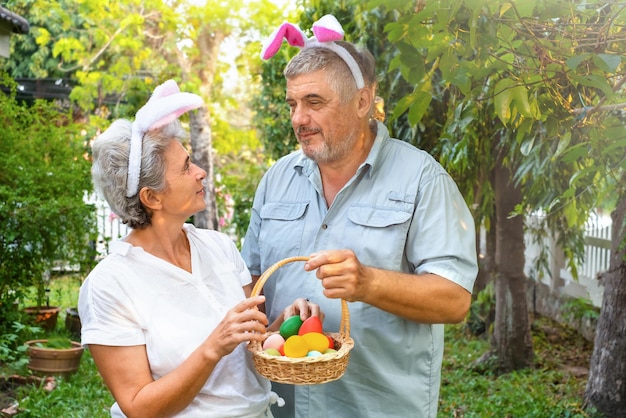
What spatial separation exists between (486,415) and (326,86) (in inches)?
155

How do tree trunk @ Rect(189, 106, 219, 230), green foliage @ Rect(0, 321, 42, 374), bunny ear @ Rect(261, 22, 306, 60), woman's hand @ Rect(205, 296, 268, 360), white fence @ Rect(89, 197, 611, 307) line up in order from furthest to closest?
tree trunk @ Rect(189, 106, 219, 230)
white fence @ Rect(89, 197, 611, 307)
green foliage @ Rect(0, 321, 42, 374)
bunny ear @ Rect(261, 22, 306, 60)
woman's hand @ Rect(205, 296, 268, 360)

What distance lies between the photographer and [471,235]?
2.43 metres

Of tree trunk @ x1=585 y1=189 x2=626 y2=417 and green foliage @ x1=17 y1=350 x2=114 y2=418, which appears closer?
tree trunk @ x1=585 y1=189 x2=626 y2=417

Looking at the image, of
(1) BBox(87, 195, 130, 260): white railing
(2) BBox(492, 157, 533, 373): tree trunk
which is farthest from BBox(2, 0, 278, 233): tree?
(2) BBox(492, 157, 533, 373): tree trunk

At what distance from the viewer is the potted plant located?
623 centimetres

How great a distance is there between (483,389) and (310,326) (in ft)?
15.3

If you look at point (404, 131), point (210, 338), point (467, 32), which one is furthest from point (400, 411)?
Answer: point (404, 131)

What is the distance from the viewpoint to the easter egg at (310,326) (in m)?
2.32

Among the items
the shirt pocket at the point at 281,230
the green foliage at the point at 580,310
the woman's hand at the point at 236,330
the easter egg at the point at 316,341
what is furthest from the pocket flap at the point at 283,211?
the green foliage at the point at 580,310

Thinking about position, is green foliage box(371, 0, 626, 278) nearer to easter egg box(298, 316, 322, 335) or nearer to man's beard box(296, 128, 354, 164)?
man's beard box(296, 128, 354, 164)

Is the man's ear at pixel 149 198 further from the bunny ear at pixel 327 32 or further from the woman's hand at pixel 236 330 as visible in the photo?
the bunny ear at pixel 327 32

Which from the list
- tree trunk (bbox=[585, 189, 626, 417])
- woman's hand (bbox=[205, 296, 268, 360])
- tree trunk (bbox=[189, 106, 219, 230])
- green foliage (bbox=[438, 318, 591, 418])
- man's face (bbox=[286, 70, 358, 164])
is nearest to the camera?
woman's hand (bbox=[205, 296, 268, 360])

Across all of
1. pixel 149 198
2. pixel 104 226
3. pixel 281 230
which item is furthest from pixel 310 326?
pixel 104 226

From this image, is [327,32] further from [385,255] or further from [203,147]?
[203,147]
